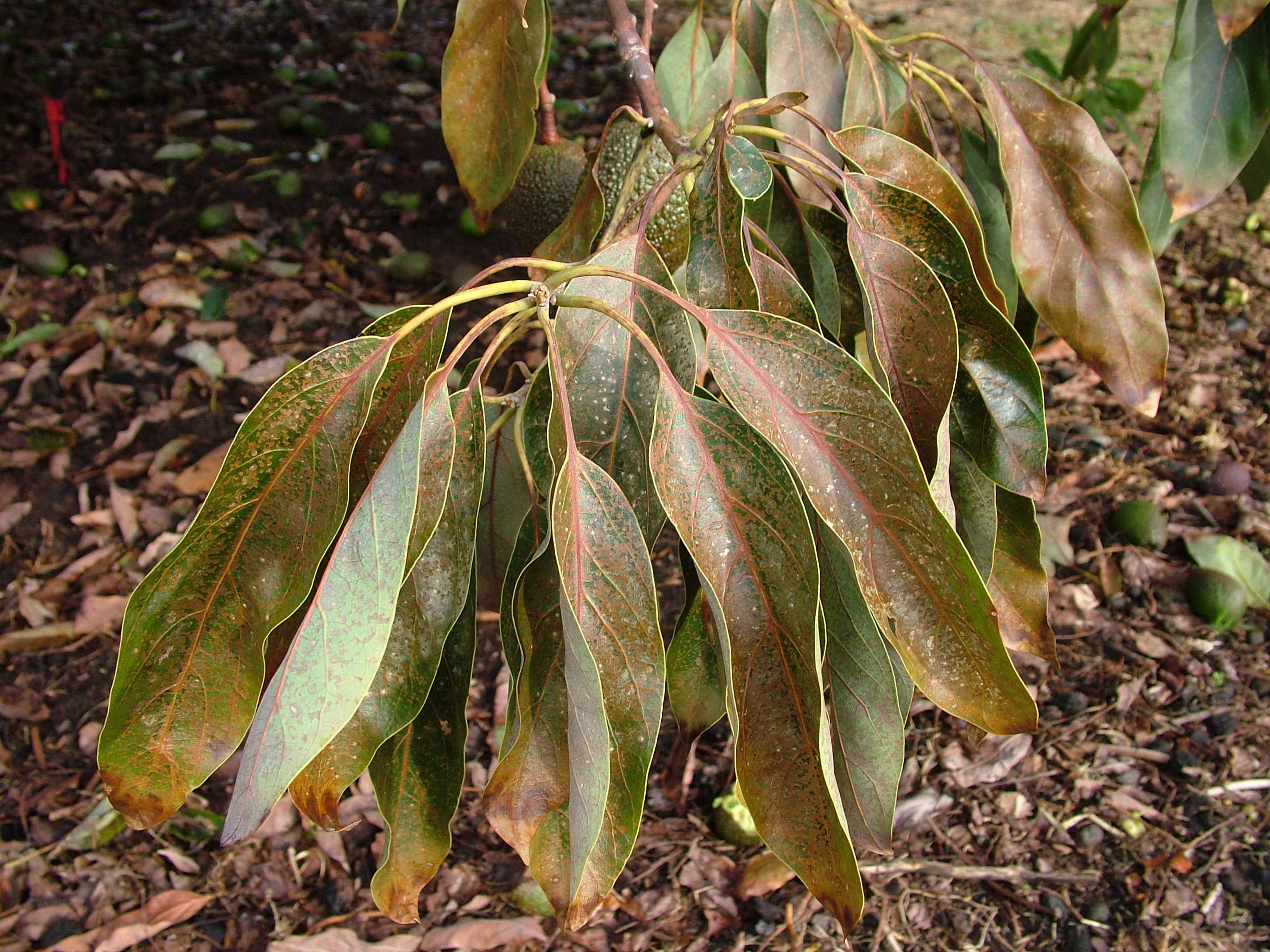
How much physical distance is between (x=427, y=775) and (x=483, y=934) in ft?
1.64

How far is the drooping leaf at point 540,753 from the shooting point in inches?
32.4

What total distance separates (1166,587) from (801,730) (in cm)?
130

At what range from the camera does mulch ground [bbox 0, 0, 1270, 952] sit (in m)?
1.32

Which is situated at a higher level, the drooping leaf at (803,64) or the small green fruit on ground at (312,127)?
the drooping leaf at (803,64)

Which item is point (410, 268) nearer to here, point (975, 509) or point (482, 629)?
point (482, 629)

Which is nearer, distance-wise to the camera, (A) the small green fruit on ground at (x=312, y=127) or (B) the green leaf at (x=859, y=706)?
(B) the green leaf at (x=859, y=706)

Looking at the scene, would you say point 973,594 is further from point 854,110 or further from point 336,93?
point 336,93

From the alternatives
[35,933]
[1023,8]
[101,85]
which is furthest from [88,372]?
[1023,8]

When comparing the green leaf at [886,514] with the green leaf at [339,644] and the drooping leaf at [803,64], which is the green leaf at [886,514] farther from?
the drooping leaf at [803,64]

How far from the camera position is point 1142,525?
179 cm

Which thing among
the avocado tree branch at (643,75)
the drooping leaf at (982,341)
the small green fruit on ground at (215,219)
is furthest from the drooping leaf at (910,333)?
the small green fruit on ground at (215,219)

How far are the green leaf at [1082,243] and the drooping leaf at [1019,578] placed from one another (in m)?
0.16

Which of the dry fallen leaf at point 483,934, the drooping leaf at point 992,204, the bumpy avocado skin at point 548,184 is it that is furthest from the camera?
the bumpy avocado skin at point 548,184

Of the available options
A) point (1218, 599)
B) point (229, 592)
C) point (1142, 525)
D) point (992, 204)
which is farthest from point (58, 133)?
point (1218, 599)
